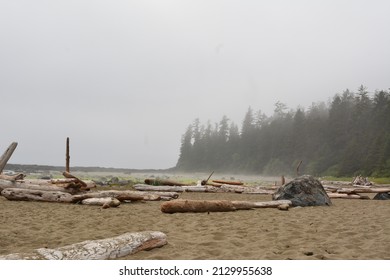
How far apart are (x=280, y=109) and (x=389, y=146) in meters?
48.7

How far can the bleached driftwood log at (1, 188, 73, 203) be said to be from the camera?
570 inches

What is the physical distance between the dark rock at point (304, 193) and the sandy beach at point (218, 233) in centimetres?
381

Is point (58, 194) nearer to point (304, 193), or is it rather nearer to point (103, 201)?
point (103, 201)

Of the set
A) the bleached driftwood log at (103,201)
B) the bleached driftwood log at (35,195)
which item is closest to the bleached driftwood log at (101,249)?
the bleached driftwood log at (103,201)

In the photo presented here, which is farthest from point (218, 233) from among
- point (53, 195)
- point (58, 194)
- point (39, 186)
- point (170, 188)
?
point (170, 188)

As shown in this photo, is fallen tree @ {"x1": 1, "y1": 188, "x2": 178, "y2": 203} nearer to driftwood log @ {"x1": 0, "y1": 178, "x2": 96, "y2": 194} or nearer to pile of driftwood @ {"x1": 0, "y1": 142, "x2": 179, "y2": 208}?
pile of driftwood @ {"x1": 0, "y1": 142, "x2": 179, "y2": 208}

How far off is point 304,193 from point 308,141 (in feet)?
220

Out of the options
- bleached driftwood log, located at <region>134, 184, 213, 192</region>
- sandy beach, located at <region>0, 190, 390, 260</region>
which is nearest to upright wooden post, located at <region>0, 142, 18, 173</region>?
sandy beach, located at <region>0, 190, 390, 260</region>

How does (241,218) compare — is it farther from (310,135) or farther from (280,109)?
(280,109)

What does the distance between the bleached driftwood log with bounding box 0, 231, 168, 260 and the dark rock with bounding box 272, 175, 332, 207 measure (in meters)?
8.82

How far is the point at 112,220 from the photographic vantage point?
9555mm

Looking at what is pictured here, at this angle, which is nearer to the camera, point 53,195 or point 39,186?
point 53,195

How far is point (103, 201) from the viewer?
1341 cm
